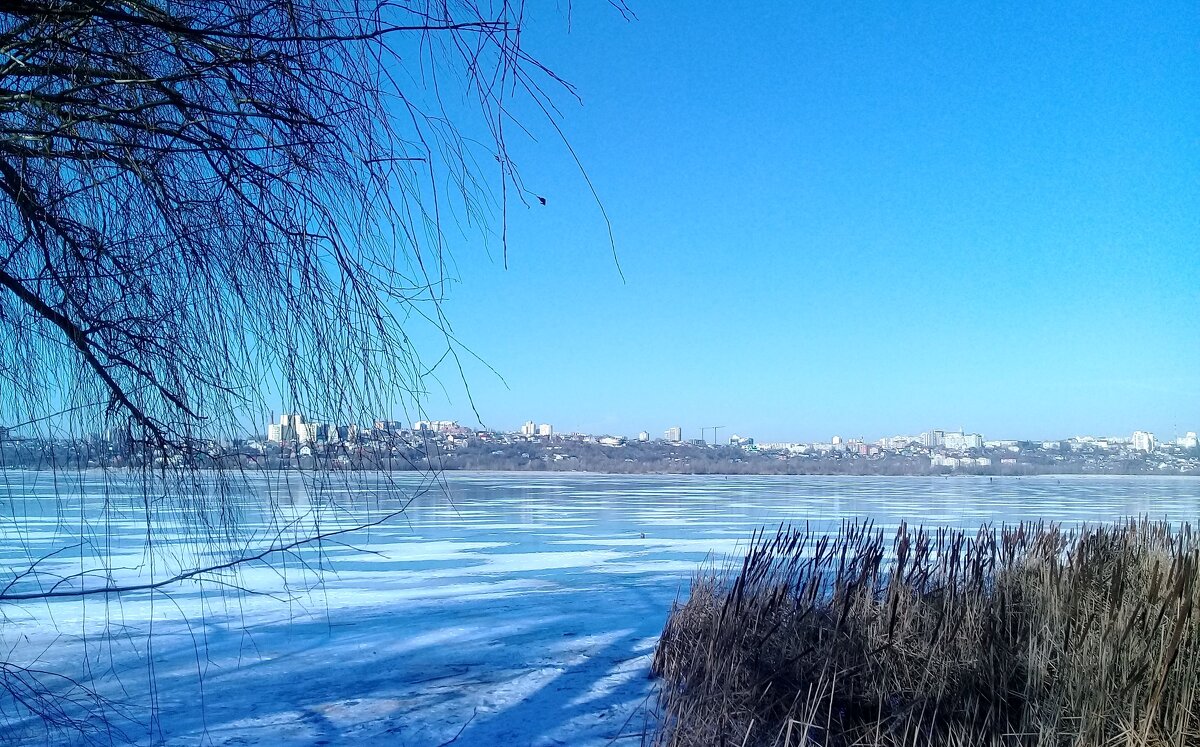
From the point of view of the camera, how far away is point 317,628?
6.27 m

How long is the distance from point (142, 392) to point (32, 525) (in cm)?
81

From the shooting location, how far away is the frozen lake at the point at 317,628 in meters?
1.72

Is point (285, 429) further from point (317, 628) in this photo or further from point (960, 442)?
point (960, 442)

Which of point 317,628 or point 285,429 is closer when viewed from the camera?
point 285,429

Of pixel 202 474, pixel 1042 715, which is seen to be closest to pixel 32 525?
pixel 202 474

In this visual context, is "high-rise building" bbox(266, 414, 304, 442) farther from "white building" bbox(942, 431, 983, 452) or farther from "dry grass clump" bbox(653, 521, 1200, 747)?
"white building" bbox(942, 431, 983, 452)

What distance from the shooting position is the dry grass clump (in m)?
2.99

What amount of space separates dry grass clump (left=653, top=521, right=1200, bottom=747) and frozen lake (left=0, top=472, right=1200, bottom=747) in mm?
596

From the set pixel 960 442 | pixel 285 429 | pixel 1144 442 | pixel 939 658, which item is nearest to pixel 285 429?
pixel 285 429

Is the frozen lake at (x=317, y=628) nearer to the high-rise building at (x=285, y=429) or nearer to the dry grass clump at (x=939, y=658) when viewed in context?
the high-rise building at (x=285, y=429)

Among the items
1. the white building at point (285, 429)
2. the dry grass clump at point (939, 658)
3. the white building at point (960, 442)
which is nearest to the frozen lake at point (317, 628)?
the white building at point (285, 429)

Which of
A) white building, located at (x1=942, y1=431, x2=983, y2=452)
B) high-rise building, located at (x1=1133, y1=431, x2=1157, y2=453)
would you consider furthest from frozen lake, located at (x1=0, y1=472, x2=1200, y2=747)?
white building, located at (x1=942, y1=431, x2=983, y2=452)

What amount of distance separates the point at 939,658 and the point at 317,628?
4534 mm

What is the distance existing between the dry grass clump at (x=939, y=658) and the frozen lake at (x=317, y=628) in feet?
1.96
